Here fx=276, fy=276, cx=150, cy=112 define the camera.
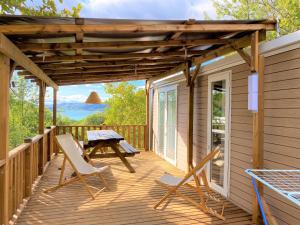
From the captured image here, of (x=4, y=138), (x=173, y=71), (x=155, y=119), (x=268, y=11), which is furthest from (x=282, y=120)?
(x=268, y=11)

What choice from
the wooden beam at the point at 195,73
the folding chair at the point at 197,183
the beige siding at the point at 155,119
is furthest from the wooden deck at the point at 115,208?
the beige siding at the point at 155,119

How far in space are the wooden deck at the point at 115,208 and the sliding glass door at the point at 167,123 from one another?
203 centimetres

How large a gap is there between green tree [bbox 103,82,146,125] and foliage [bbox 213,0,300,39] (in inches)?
238

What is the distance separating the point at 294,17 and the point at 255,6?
289cm

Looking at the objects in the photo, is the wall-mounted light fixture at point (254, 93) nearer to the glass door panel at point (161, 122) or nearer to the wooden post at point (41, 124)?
the wooden post at point (41, 124)

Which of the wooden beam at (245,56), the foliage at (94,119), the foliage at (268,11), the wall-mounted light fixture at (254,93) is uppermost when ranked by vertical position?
the foliage at (268,11)

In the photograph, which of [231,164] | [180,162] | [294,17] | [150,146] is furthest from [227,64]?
[294,17]

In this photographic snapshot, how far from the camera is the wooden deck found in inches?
139

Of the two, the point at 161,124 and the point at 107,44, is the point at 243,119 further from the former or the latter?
the point at 161,124

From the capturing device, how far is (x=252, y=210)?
360 centimetres

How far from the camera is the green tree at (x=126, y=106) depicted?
44.5 ft

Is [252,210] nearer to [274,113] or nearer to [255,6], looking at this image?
[274,113]

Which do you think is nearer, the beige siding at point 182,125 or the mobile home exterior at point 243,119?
the mobile home exterior at point 243,119

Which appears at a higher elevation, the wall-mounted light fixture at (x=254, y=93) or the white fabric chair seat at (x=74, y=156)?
the wall-mounted light fixture at (x=254, y=93)
